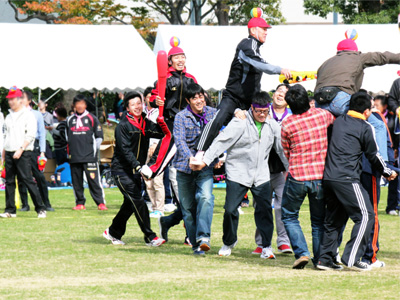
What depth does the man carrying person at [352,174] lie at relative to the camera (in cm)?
760

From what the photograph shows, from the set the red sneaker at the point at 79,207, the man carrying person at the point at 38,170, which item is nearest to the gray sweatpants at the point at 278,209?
the man carrying person at the point at 38,170

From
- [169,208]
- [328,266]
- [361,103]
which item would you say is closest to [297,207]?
[328,266]

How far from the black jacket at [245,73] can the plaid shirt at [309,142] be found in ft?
3.48

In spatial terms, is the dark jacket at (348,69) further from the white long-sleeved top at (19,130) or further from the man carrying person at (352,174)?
the white long-sleeved top at (19,130)

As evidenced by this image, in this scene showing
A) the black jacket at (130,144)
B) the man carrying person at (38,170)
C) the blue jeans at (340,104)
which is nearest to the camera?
the blue jeans at (340,104)

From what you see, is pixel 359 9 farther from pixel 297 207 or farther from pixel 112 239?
pixel 297 207

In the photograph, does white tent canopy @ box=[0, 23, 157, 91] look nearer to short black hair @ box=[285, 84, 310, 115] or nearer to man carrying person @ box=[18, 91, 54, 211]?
man carrying person @ box=[18, 91, 54, 211]

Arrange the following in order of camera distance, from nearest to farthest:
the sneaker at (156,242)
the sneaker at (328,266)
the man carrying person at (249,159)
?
the sneaker at (328,266)
the man carrying person at (249,159)
the sneaker at (156,242)

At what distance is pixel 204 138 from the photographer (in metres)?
8.76

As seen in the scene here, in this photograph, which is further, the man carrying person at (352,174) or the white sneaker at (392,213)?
the white sneaker at (392,213)

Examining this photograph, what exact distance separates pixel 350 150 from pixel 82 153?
330 inches

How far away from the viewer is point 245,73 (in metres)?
8.83

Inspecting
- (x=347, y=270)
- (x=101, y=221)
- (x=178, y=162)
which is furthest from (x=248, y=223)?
(x=347, y=270)

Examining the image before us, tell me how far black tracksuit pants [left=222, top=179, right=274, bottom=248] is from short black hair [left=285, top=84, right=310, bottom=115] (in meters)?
1.14
